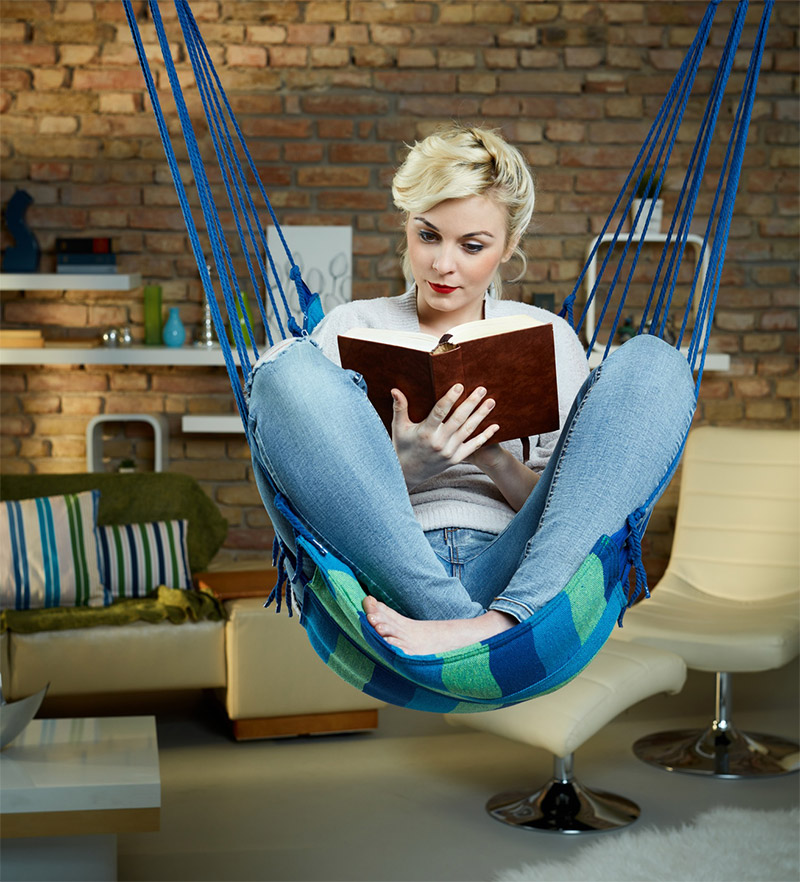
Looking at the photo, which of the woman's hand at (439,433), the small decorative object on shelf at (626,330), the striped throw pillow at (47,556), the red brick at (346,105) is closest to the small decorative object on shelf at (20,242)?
the striped throw pillow at (47,556)

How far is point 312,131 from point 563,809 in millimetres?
2374

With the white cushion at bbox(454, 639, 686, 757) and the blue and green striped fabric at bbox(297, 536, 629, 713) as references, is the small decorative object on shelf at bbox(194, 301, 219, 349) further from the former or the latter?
the blue and green striped fabric at bbox(297, 536, 629, 713)

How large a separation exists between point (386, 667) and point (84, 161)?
304cm

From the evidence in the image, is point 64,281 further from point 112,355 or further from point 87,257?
point 112,355

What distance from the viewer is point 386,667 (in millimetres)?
1270

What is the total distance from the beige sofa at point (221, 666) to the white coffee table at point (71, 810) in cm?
65

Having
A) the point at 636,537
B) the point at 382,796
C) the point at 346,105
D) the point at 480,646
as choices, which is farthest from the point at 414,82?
the point at 480,646

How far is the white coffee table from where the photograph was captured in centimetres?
226

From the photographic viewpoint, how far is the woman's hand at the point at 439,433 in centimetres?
136

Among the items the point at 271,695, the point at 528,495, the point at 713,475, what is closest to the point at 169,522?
the point at 271,695

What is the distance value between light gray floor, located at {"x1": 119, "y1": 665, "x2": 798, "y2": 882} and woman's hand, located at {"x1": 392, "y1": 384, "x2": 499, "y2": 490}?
1413 mm

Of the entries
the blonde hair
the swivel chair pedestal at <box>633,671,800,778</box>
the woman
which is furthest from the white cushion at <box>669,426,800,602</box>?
the blonde hair

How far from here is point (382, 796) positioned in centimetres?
289

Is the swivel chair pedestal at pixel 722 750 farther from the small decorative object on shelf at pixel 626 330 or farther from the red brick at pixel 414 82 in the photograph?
the red brick at pixel 414 82
